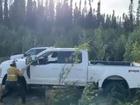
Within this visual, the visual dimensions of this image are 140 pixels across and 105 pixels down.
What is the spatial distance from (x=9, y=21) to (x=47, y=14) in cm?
1196

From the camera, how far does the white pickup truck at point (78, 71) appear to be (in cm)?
1997

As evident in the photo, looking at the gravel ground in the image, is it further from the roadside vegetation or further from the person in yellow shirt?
the roadside vegetation

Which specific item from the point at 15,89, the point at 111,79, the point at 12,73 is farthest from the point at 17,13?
the point at 12,73

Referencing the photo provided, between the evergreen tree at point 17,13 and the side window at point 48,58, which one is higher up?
the evergreen tree at point 17,13

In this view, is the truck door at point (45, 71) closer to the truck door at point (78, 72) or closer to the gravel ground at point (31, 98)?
the truck door at point (78, 72)

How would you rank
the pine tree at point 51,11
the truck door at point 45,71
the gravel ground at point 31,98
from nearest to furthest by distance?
the gravel ground at point 31,98 → the truck door at point 45,71 → the pine tree at point 51,11

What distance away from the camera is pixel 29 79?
67.4 ft

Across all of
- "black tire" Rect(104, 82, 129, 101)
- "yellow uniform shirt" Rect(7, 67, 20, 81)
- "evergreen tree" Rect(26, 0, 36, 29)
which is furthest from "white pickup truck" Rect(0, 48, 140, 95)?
"evergreen tree" Rect(26, 0, 36, 29)

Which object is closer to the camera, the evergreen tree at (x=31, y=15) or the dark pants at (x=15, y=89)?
the dark pants at (x=15, y=89)

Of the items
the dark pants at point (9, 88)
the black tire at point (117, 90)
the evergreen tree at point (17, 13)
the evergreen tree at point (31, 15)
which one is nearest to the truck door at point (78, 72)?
the black tire at point (117, 90)

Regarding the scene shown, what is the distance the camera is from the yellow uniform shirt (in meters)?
19.6

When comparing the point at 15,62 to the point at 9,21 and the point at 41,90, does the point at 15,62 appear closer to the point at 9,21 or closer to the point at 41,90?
the point at 41,90

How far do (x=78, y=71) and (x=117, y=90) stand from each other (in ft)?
6.59

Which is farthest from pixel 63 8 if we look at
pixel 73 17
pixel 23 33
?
pixel 23 33
